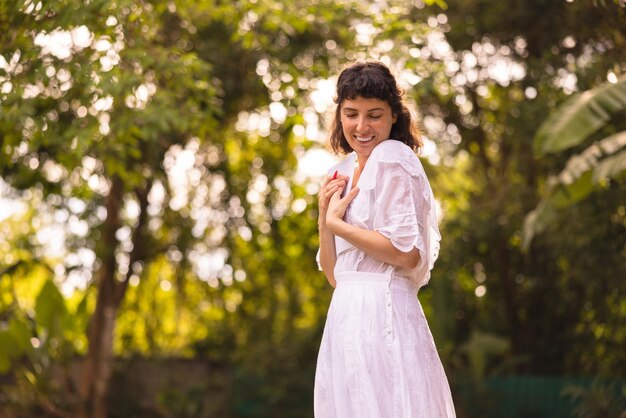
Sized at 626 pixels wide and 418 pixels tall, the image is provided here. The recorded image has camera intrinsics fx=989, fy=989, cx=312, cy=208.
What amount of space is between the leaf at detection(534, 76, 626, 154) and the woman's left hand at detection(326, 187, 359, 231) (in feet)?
9.62

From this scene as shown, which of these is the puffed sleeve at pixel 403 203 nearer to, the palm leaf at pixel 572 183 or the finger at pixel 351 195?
the finger at pixel 351 195

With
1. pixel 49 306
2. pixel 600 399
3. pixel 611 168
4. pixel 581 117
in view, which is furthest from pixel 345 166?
pixel 49 306

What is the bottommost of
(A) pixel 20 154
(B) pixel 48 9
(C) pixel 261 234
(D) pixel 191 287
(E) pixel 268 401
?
(E) pixel 268 401

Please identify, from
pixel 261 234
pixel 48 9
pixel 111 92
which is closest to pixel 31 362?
pixel 261 234

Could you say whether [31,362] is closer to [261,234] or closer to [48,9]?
[261,234]

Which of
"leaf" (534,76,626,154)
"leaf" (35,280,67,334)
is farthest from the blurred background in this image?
"leaf" (534,76,626,154)

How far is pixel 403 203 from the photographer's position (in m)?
2.91

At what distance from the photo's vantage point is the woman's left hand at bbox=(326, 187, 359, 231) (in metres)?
2.98

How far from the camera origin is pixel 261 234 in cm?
1188

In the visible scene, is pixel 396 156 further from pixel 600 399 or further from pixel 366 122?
pixel 600 399

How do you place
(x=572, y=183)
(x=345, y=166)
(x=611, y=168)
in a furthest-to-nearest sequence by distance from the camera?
(x=572, y=183) → (x=611, y=168) → (x=345, y=166)

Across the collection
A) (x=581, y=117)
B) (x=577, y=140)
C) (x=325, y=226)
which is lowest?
(x=325, y=226)

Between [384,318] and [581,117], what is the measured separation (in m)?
3.49

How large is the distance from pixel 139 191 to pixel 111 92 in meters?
5.96
